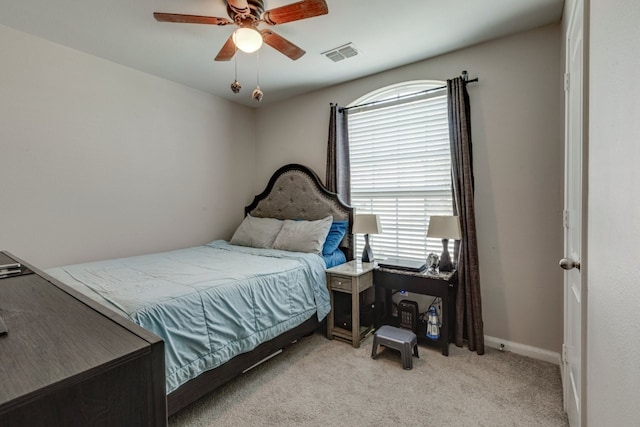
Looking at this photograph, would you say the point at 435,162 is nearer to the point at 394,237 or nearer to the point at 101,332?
the point at 394,237

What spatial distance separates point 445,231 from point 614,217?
5.83 ft

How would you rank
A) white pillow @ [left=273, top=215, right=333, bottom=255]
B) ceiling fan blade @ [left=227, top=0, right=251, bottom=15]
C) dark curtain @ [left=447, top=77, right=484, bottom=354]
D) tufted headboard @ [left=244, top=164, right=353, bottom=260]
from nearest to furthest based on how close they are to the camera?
ceiling fan blade @ [left=227, top=0, right=251, bottom=15]
dark curtain @ [left=447, top=77, right=484, bottom=354]
white pillow @ [left=273, top=215, right=333, bottom=255]
tufted headboard @ [left=244, top=164, right=353, bottom=260]

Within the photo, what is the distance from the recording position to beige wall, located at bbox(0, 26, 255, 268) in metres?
2.43

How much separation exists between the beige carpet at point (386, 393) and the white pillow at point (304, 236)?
3.14ft

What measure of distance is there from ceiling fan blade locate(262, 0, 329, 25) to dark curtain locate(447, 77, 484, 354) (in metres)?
1.42

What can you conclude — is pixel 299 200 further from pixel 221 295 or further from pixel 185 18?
pixel 185 18

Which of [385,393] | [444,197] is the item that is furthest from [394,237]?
[385,393]

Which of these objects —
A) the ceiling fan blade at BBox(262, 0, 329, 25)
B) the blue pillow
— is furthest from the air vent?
the blue pillow

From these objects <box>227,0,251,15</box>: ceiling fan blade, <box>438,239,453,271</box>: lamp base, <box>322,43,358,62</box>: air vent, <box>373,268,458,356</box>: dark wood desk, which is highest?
<box>322,43,358,62</box>: air vent

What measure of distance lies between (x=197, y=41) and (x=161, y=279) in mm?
1893

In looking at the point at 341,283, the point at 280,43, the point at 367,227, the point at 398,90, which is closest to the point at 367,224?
the point at 367,227

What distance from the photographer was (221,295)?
1.93m

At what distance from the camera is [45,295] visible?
3.45 ft

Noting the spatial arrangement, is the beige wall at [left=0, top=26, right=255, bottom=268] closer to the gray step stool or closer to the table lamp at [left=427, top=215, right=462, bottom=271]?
the gray step stool
